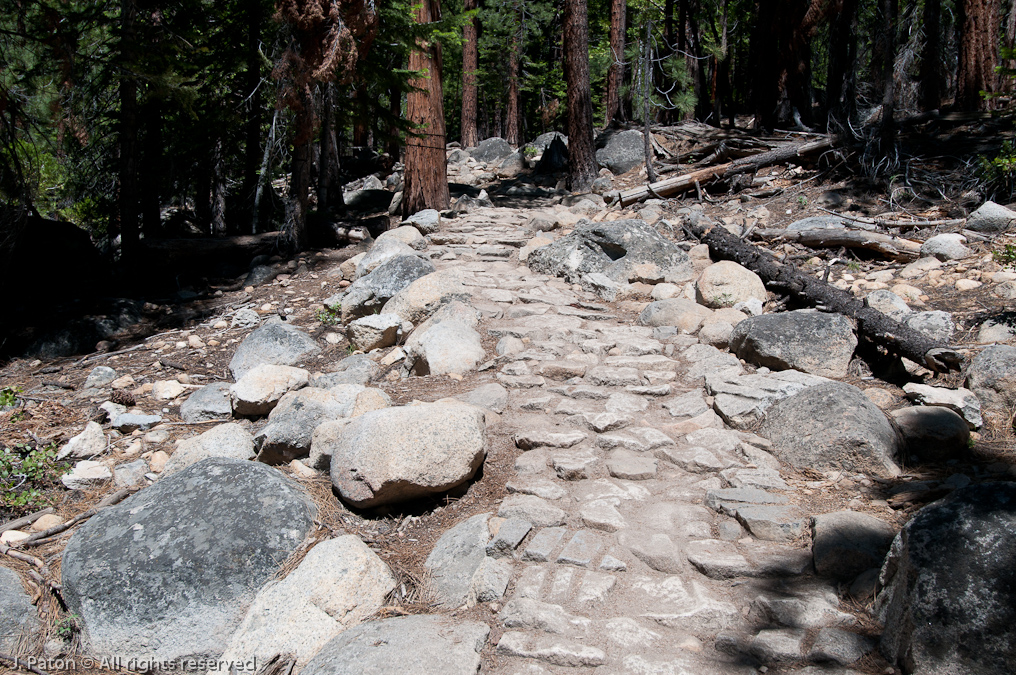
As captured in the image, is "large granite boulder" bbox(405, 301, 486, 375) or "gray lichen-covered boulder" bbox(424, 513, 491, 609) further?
"large granite boulder" bbox(405, 301, 486, 375)

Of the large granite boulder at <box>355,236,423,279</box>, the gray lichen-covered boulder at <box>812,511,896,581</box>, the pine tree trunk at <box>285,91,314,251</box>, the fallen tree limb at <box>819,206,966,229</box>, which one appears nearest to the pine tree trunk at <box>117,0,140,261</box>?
the pine tree trunk at <box>285,91,314,251</box>

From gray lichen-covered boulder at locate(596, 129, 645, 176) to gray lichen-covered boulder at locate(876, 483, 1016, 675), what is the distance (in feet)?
38.9

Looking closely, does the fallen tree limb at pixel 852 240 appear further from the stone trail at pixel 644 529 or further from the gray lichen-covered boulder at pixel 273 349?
the gray lichen-covered boulder at pixel 273 349

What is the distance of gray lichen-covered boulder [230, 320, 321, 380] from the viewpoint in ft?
22.1

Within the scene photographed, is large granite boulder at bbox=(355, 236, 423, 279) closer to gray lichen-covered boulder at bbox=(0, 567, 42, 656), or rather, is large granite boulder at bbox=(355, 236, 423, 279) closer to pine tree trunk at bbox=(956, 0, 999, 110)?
gray lichen-covered boulder at bbox=(0, 567, 42, 656)

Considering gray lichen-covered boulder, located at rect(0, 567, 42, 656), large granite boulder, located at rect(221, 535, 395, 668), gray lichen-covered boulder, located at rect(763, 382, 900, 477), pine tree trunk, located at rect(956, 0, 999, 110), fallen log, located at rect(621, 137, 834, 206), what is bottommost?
gray lichen-covered boulder, located at rect(0, 567, 42, 656)

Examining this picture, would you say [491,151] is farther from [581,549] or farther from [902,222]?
[581,549]

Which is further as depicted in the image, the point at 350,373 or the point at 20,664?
the point at 350,373

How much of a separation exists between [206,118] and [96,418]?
20.1 ft

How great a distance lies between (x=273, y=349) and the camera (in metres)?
6.82

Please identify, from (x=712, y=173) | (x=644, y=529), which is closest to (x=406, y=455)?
(x=644, y=529)

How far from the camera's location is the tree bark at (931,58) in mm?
13938

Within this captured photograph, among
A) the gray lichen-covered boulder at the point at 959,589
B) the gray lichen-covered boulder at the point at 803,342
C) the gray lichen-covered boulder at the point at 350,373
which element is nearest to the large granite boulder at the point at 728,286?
the gray lichen-covered boulder at the point at 803,342

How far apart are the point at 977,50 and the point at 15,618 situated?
1377cm
